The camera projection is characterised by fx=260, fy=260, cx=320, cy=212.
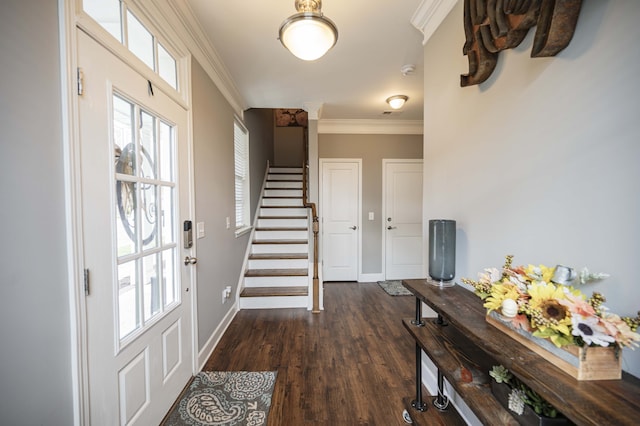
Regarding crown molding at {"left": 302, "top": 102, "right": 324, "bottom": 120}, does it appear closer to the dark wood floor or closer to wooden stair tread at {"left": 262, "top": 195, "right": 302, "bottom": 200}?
wooden stair tread at {"left": 262, "top": 195, "right": 302, "bottom": 200}

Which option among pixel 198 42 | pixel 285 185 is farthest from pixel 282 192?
pixel 198 42

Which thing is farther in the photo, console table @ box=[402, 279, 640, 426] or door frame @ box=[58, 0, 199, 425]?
door frame @ box=[58, 0, 199, 425]

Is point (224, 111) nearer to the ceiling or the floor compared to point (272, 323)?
nearer to the ceiling

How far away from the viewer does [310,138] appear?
3.62 metres

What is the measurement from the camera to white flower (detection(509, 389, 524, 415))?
845mm

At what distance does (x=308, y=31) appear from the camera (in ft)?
4.60

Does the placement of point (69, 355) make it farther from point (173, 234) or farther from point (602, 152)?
point (602, 152)

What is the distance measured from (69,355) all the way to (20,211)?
0.56 m

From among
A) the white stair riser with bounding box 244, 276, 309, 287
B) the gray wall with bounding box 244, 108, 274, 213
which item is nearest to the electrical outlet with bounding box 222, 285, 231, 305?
the white stair riser with bounding box 244, 276, 309, 287

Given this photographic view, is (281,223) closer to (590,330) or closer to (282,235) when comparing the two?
(282,235)

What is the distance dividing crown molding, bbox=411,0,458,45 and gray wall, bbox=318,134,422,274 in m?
2.59

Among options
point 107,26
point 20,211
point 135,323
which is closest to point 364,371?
point 135,323

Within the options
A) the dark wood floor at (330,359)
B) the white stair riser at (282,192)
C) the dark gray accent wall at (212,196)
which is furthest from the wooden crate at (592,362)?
the white stair riser at (282,192)

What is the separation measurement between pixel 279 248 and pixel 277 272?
458mm
